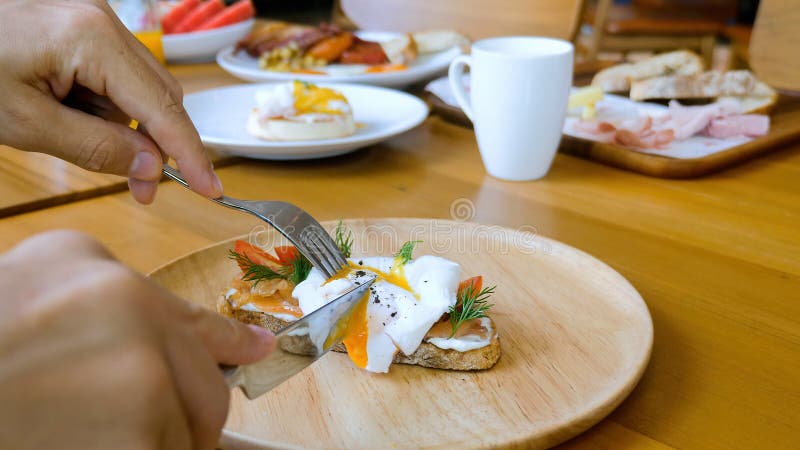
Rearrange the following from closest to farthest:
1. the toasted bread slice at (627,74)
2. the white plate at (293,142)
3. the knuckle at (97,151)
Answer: the knuckle at (97,151) → the white plate at (293,142) → the toasted bread slice at (627,74)

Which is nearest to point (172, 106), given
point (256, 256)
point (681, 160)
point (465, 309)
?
point (256, 256)

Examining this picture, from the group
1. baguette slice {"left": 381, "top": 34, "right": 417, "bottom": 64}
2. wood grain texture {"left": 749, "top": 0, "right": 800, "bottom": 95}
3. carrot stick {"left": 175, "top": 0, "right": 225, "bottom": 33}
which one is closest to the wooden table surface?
baguette slice {"left": 381, "top": 34, "right": 417, "bottom": 64}

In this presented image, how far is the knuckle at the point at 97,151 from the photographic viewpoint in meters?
0.92

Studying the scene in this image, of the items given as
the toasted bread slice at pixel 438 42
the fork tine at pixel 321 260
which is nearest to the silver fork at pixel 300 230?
the fork tine at pixel 321 260

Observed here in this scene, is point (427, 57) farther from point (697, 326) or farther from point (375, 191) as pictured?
point (697, 326)

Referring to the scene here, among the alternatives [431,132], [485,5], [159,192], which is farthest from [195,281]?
[485,5]

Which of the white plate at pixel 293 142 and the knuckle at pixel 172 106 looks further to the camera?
the white plate at pixel 293 142

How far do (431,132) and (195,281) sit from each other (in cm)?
93

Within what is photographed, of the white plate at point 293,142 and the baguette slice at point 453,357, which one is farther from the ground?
the baguette slice at point 453,357

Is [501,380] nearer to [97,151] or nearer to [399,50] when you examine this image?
[97,151]

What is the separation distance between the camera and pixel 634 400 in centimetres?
80

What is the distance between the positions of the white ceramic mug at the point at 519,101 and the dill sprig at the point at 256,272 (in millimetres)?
651

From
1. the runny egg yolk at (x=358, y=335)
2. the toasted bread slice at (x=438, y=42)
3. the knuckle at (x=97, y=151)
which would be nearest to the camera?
the runny egg yolk at (x=358, y=335)

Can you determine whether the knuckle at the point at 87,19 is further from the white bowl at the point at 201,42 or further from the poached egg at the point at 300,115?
the white bowl at the point at 201,42
